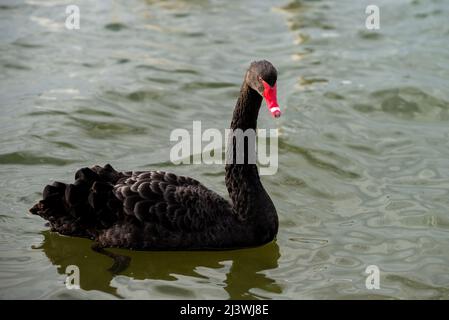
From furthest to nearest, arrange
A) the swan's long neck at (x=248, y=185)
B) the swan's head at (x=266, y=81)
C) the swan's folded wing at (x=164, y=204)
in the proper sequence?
the swan's long neck at (x=248, y=185), the swan's folded wing at (x=164, y=204), the swan's head at (x=266, y=81)

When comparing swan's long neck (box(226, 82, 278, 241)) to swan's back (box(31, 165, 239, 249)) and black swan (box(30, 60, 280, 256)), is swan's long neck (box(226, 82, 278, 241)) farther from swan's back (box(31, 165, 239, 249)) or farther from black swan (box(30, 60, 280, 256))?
swan's back (box(31, 165, 239, 249))

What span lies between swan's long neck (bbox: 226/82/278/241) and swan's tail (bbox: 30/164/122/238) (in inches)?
32.5

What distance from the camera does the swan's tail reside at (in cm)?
542

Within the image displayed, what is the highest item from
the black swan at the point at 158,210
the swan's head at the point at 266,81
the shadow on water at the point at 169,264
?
the swan's head at the point at 266,81

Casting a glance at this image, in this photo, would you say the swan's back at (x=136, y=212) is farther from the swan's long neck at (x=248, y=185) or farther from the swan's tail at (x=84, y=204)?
the swan's long neck at (x=248, y=185)

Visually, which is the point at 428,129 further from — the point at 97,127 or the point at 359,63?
the point at 97,127

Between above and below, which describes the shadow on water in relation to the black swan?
below

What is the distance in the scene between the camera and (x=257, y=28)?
38.1 feet

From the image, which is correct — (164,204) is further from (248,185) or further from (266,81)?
(266,81)

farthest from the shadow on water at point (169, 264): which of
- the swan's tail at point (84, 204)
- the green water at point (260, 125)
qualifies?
the swan's tail at point (84, 204)

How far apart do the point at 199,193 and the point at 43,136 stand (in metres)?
2.60

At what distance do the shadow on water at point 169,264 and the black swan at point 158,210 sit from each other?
8 cm

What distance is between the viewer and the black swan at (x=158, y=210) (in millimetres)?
5418

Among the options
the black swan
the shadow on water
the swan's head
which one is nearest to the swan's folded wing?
the black swan
